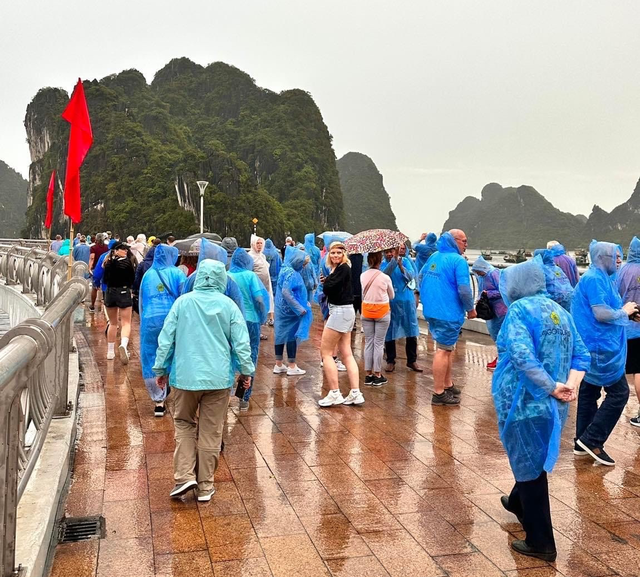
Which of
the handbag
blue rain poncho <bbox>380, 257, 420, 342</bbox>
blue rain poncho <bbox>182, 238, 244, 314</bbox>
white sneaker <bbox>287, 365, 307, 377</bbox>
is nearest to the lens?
blue rain poncho <bbox>182, 238, 244, 314</bbox>

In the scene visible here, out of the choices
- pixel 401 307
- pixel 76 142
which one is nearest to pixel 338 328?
pixel 401 307

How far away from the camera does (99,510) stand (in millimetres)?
4125

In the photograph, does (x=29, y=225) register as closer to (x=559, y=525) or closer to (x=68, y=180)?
(x=68, y=180)

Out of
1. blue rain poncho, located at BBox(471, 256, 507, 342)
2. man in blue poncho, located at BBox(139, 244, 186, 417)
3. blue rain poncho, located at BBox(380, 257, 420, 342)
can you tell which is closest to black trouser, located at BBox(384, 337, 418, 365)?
blue rain poncho, located at BBox(380, 257, 420, 342)

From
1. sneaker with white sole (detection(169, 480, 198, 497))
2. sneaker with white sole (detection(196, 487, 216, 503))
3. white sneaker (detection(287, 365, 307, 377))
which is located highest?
sneaker with white sole (detection(169, 480, 198, 497))

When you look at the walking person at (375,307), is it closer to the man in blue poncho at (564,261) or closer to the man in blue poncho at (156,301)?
the man in blue poncho at (156,301)

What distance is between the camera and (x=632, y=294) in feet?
20.5

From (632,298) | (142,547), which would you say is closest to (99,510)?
(142,547)

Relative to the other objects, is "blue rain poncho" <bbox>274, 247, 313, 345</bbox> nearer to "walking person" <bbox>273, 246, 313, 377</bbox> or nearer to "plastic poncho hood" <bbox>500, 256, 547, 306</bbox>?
"walking person" <bbox>273, 246, 313, 377</bbox>

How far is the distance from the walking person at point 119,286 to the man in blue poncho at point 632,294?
554 cm

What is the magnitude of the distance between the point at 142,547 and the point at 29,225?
9652cm

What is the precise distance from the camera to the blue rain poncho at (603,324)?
506 centimetres

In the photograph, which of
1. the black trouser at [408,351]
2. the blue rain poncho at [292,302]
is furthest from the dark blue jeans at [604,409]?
the black trouser at [408,351]

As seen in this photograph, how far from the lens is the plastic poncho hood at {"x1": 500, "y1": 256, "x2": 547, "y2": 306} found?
3.63 meters
